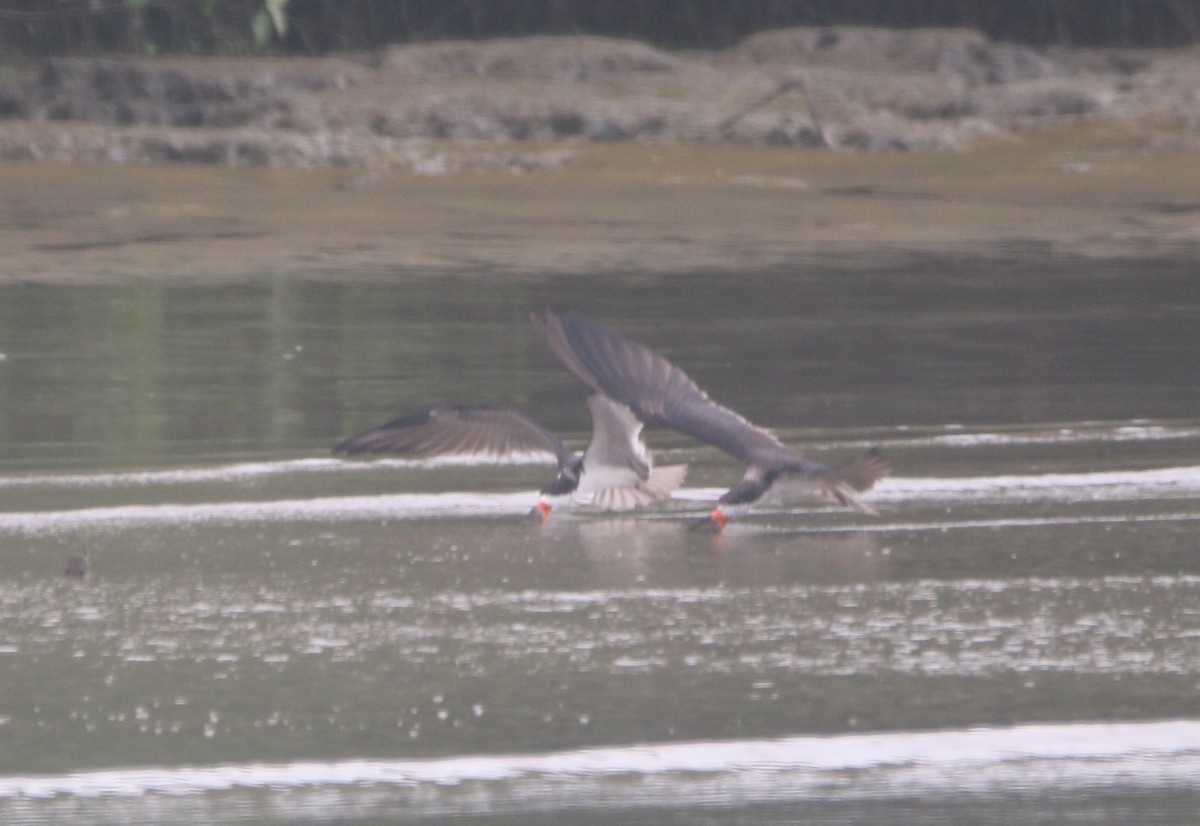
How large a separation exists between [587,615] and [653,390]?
98 centimetres

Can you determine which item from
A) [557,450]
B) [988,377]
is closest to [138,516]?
[557,450]

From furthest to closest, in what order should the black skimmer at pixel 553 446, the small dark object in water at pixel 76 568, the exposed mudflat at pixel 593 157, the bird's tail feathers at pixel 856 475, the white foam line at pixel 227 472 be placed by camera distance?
1. the exposed mudflat at pixel 593 157
2. the white foam line at pixel 227 472
3. the black skimmer at pixel 553 446
4. the bird's tail feathers at pixel 856 475
5. the small dark object in water at pixel 76 568

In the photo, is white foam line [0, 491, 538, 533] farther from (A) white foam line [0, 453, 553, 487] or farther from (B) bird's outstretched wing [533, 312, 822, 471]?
(B) bird's outstretched wing [533, 312, 822, 471]

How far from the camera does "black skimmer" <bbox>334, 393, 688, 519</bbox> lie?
211 inches

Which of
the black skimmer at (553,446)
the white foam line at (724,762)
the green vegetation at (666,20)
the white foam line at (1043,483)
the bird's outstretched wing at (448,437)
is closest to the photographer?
the white foam line at (724,762)

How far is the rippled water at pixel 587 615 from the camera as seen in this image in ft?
11.6

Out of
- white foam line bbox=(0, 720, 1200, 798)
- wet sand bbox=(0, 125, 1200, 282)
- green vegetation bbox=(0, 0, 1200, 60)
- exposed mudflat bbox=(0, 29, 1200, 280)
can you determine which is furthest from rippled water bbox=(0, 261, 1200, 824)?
green vegetation bbox=(0, 0, 1200, 60)

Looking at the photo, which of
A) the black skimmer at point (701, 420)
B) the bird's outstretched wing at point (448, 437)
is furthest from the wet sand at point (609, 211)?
the black skimmer at point (701, 420)

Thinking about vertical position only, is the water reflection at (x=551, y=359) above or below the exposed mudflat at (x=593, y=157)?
below

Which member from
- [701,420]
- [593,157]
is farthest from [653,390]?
[593,157]

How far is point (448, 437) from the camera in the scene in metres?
5.58

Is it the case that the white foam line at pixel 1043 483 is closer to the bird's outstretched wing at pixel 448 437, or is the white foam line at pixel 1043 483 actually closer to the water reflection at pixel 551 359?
the bird's outstretched wing at pixel 448 437

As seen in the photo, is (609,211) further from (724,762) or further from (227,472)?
(724,762)

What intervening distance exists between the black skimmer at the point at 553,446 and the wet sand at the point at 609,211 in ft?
20.6
